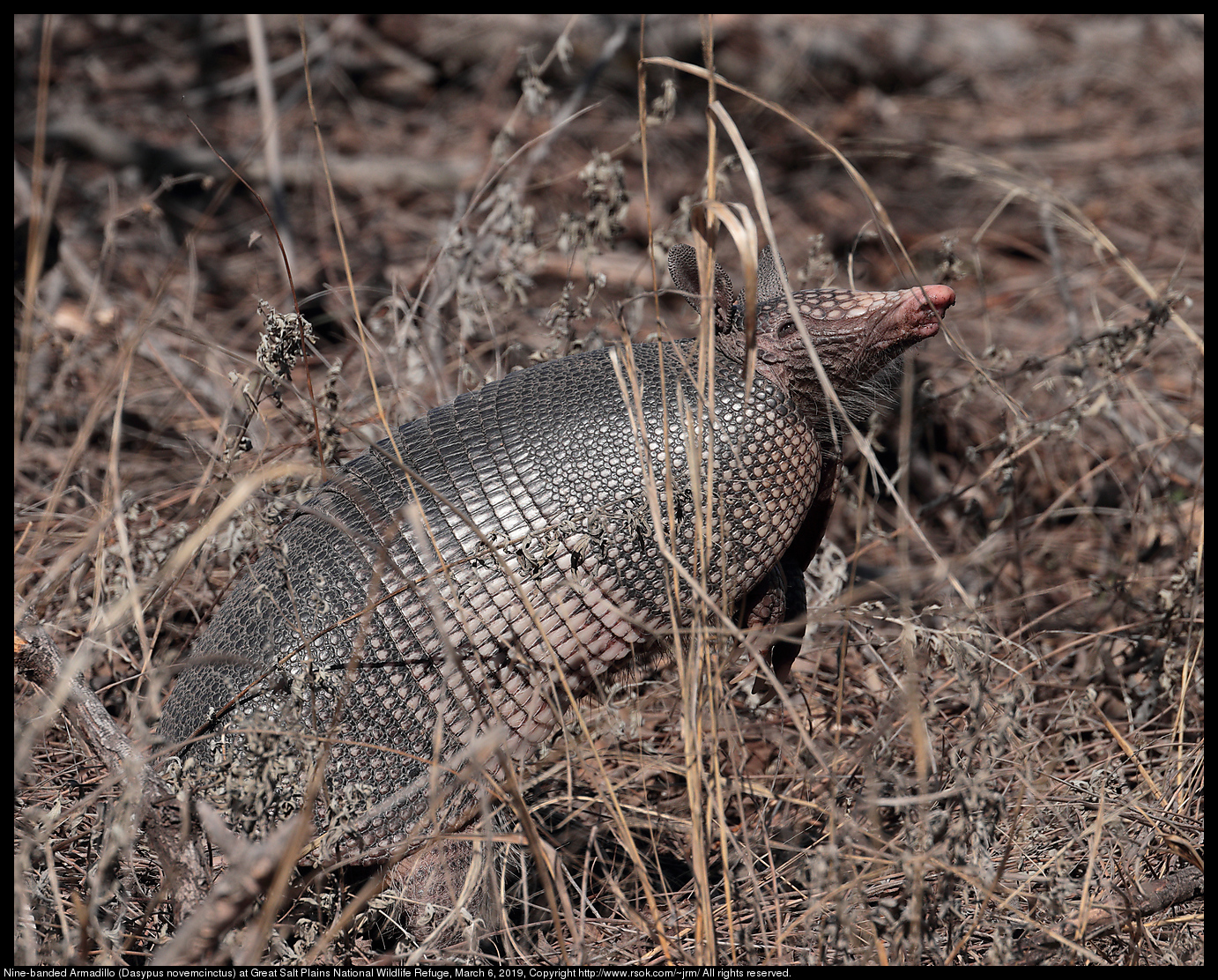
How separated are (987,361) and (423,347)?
261 cm

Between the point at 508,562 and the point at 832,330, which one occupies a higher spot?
the point at 832,330

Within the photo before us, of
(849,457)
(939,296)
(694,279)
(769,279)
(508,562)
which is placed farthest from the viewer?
(849,457)

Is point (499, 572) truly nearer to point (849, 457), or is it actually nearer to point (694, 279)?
point (694, 279)

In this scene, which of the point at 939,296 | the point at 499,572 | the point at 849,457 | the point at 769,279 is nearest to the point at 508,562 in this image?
the point at 499,572

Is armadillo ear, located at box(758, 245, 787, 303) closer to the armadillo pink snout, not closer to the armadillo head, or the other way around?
the armadillo head

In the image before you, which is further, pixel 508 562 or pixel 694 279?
pixel 694 279

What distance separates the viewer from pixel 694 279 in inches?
127

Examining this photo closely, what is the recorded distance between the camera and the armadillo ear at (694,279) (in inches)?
124

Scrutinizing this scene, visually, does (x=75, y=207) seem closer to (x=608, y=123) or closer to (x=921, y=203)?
(x=608, y=123)

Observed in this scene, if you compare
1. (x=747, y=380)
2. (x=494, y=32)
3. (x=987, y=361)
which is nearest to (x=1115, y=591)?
(x=987, y=361)

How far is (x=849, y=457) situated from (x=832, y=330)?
1420 mm

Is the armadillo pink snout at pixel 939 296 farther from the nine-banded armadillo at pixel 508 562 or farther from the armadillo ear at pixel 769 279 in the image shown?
the armadillo ear at pixel 769 279

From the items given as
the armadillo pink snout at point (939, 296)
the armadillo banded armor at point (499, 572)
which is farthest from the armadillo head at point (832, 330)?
the armadillo banded armor at point (499, 572)
